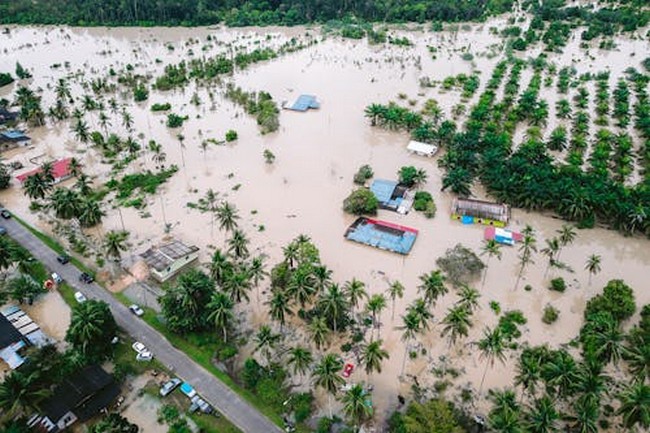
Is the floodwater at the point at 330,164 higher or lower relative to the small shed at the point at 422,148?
lower

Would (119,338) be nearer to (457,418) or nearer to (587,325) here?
(457,418)

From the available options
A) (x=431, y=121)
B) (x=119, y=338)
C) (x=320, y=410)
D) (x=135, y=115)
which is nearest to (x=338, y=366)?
(x=320, y=410)

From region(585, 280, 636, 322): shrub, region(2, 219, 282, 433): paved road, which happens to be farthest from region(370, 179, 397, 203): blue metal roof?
region(2, 219, 282, 433): paved road

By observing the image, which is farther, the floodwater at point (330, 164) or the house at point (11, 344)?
the floodwater at point (330, 164)

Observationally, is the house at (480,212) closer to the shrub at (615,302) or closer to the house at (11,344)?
the shrub at (615,302)

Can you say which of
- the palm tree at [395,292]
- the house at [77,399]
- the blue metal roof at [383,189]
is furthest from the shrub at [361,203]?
the house at [77,399]

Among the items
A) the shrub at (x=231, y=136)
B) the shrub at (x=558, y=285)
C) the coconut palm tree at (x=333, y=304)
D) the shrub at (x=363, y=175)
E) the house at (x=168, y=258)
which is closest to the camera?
the coconut palm tree at (x=333, y=304)

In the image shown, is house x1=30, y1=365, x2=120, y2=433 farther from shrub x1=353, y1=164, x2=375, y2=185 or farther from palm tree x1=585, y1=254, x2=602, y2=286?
palm tree x1=585, y1=254, x2=602, y2=286

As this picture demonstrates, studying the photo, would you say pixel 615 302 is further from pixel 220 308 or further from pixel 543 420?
pixel 220 308
